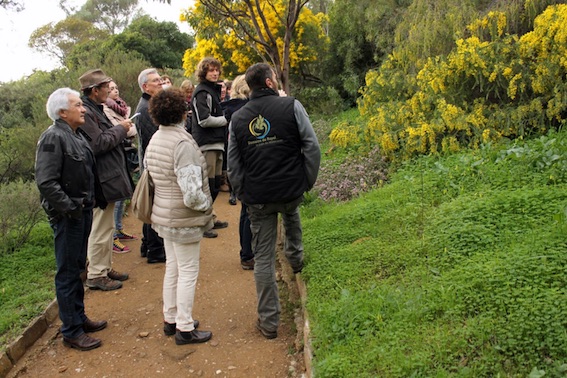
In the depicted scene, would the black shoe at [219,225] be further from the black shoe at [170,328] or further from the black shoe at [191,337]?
the black shoe at [191,337]

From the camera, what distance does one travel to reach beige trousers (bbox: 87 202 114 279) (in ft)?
17.1

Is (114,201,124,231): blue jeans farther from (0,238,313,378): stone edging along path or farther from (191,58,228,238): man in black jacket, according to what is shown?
(0,238,313,378): stone edging along path

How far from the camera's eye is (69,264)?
418 centimetres

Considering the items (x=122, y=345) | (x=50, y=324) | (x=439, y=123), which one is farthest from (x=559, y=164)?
(x=50, y=324)

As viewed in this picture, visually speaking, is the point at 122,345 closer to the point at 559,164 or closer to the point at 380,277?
the point at 380,277

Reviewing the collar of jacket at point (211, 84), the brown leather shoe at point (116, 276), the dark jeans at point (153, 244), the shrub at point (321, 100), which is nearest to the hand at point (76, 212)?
the brown leather shoe at point (116, 276)

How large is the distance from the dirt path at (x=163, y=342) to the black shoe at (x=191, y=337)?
0.05m

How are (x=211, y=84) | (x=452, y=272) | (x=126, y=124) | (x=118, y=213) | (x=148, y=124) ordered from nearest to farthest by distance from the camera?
1. (x=452, y=272)
2. (x=126, y=124)
3. (x=148, y=124)
4. (x=211, y=84)
5. (x=118, y=213)

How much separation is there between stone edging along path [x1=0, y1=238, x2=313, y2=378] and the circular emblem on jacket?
1.57m

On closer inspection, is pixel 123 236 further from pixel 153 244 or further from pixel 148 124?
pixel 148 124

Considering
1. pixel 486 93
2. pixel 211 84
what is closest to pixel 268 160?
pixel 211 84

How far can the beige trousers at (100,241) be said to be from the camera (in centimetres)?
523

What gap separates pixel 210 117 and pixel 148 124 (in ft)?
2.27

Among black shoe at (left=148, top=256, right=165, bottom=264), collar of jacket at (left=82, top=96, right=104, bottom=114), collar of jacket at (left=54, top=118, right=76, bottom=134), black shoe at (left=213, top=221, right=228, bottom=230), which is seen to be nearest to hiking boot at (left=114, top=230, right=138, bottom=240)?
black shoe at (left=148, top=256, right=165, bottom=264)
